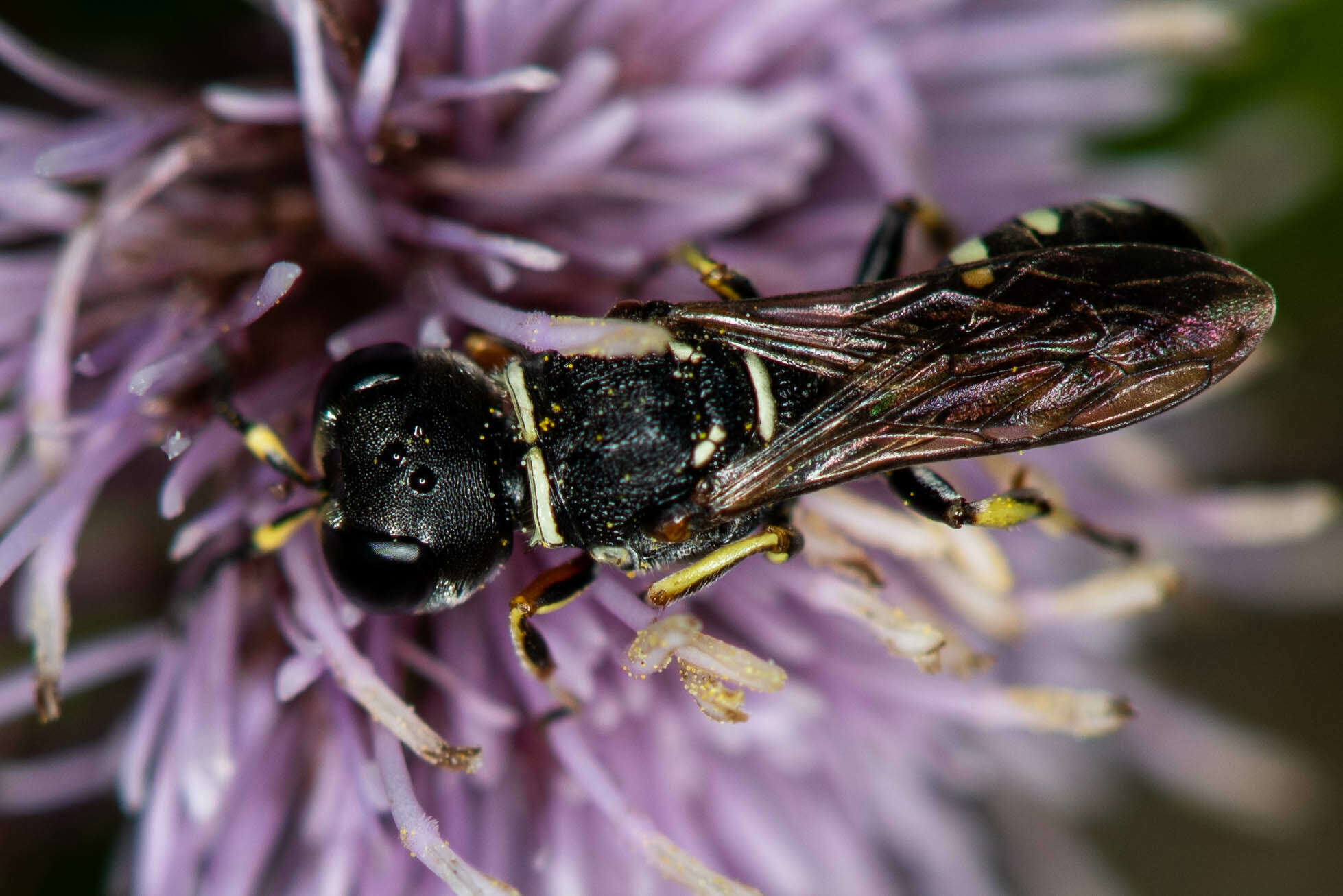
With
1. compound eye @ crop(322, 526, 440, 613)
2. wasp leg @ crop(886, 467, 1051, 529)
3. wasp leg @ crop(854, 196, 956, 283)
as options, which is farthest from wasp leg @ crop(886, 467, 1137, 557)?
compound eye @ crop(322, 526, 440, 613)

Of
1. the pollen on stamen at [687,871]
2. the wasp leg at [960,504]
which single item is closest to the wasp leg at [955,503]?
the wasp leg at [960,504]

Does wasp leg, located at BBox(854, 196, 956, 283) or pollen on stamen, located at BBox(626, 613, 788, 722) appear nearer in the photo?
pollen on stamen, located at BBox(626, 613, 788, 722)

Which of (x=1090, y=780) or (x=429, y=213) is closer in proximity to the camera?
(x=429, y=213)

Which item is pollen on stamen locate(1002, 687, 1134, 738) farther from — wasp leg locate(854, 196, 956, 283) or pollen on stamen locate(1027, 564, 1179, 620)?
wasp leg locate(854, 196, 956, 283)

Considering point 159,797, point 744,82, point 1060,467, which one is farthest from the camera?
point 1060,467

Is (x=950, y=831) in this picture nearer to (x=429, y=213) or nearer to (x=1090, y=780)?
(x=1090, y=780)

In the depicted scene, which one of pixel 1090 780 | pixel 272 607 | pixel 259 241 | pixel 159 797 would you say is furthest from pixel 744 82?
pixel 1090 780
